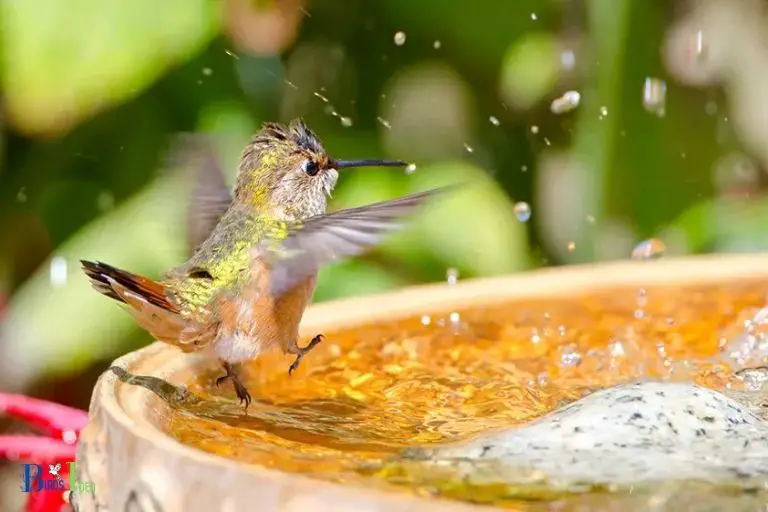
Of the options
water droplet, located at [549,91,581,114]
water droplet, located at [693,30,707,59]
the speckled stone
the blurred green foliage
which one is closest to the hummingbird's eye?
the speckled stone

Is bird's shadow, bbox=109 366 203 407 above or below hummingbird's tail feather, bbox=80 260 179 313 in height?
below

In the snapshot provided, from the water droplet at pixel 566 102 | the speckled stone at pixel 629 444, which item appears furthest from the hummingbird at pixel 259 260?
the water droplet at pixel 566 102

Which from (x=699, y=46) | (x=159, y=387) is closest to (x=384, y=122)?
(x=699, y=46)

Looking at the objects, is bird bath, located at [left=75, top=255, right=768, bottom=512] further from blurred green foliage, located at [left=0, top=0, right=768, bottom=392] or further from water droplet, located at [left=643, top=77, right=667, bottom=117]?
water droplet, located at [left=643, top=77, right=667, bottom=117]

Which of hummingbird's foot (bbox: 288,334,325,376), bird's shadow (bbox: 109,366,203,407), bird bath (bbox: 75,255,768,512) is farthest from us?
hummingbird's foot (bbox: 288,334,325,376)

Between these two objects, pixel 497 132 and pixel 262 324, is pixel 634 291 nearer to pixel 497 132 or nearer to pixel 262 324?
pixel 262 324

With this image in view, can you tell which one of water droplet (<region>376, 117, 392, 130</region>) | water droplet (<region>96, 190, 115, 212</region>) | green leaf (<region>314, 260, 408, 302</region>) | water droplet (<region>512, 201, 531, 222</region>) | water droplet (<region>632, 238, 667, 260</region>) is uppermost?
water droplet (<region>376, 117, 392, 130</region>)

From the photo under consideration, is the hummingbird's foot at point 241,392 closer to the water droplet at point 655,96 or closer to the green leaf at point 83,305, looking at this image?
the green leaf at point 83,305
